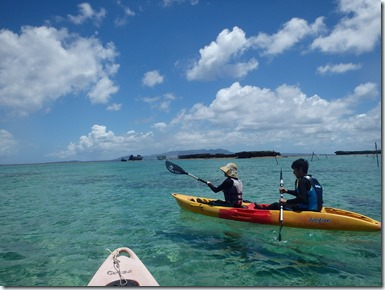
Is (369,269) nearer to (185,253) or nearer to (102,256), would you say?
(185,253)

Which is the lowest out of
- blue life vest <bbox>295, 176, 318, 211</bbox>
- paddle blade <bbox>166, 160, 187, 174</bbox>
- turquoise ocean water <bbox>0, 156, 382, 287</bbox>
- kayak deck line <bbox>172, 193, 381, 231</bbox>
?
turquoise ocean water <bbox>0, 156, 382, 287</bbox>

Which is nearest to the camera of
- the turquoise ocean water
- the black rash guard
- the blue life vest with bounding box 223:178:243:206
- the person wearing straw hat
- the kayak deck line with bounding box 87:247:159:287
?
the kayak deck line with bounding box 87:247:159:287

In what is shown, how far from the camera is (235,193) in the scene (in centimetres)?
1063

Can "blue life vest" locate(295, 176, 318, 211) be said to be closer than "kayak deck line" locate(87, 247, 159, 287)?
No

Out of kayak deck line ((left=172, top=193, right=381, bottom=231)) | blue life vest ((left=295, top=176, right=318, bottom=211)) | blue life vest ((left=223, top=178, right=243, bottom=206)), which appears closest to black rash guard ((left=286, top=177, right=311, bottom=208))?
blue life vest ((left=295, top=176, right=318, bottom=211))

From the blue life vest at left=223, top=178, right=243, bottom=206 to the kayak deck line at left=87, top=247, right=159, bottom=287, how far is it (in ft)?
17.5

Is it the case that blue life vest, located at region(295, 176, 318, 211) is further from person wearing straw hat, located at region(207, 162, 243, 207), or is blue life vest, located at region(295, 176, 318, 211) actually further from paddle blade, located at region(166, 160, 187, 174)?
paddle blade, located at region(166, 160, 187, 174)

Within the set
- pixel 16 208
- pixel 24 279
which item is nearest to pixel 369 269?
pixel 24 279

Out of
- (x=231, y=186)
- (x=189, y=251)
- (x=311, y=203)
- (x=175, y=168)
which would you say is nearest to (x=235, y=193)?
(x=231, y=186)

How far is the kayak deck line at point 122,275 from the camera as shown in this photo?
514cm

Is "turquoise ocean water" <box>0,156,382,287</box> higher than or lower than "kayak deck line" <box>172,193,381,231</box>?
lower

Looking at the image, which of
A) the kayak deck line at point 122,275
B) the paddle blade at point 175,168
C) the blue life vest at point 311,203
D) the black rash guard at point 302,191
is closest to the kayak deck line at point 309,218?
the blue life vest at point 311,203

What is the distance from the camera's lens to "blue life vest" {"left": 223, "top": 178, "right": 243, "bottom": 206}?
1049 centimetres

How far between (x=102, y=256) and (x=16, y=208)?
11675mm
